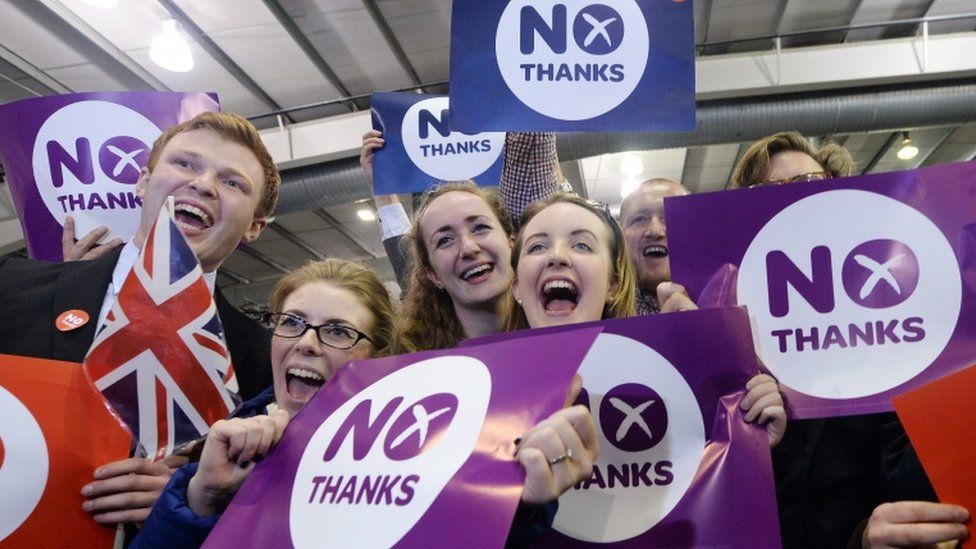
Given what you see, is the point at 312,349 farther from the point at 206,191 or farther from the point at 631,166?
the point at 631,166

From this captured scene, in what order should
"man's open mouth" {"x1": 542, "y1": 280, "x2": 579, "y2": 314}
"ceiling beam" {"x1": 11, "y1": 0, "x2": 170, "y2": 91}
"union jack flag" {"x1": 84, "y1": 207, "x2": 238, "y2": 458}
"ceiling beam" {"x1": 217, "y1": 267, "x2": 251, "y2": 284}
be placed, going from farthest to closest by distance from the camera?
"ceiling beam" {"x1": 217, "y1": 267, "x2": 251, "y2": 284}
"ceiling beam" {"x1": 11, "y1": 0, "x2": 170, "y2": 91}
"man's open mouth" {"x1": 542, "y1": 280, "x2": 579, "y2": 314}
"union jack flag" {"x1": 84, "y1": 207, "x2": 238, "y2": 458}

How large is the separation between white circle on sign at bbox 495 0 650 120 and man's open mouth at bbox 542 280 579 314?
0.53 m

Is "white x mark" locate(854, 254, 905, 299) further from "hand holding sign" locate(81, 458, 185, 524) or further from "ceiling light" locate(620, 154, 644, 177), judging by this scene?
"ceiling light" locate(620, 154, 644, 177)

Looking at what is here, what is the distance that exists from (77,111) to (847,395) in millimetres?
2271

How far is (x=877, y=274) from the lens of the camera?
1.42 meters

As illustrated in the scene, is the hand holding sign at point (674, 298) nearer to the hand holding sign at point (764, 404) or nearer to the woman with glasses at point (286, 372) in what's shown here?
the hand holding sign at point (764, 404)

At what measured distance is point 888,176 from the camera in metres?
1.44

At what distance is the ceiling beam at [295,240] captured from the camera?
10.2m

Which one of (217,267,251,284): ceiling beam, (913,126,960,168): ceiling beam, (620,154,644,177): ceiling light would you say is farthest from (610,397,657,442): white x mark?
(217,267,251,284): ceiling beam

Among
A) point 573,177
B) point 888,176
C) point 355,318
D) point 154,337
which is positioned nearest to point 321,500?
point 154,337

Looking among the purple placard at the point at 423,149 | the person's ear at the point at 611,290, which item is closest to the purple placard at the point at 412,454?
the person's ear at the point at 611,290

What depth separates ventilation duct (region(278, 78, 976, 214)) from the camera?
6.44 metres

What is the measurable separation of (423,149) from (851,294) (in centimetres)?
191

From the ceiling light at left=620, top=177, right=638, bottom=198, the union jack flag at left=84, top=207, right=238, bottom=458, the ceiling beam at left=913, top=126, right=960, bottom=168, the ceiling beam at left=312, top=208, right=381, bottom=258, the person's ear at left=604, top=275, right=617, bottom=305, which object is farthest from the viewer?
the ceiling beam at left=312, top=208, right=381, bottom=258
